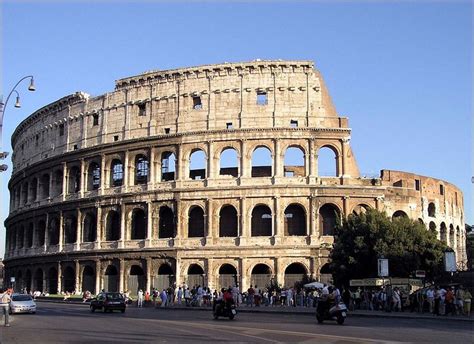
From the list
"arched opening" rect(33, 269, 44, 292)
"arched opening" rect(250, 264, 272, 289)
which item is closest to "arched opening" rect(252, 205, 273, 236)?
"arched opening" rect(250, 264, 272, 289)

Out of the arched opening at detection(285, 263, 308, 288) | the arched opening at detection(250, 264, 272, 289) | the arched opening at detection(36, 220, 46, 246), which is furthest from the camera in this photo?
the arched opening at detection(36, 220, 46, 246)

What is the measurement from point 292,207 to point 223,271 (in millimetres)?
6393

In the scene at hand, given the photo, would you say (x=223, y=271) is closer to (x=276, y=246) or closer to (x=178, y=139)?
(x=276, y=246)

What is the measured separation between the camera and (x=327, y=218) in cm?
4297

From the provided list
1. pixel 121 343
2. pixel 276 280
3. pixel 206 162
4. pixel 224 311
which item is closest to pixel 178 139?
pixel 206 162

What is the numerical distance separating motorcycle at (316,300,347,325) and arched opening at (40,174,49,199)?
38.1 meters

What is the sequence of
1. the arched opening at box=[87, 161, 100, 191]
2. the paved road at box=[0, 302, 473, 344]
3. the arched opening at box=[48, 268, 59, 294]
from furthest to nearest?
the arched opening at box=[48, 268, 59, 294]
the arched opening at box=[87, 161, 100, 191]
the paved road at box=[0, 302, 473, 344]

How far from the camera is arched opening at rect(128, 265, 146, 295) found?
1759 inches

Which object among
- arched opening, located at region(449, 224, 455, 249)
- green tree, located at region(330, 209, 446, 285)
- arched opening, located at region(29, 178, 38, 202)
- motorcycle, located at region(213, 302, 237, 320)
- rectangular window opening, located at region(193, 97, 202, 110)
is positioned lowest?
motorcycle, located at region(213, 302, 237, 320)

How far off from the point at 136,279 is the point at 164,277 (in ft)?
7.94

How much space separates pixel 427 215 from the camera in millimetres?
46969

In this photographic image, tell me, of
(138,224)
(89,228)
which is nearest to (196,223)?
(138,224)

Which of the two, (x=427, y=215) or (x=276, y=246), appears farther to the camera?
(x=427, y=215)

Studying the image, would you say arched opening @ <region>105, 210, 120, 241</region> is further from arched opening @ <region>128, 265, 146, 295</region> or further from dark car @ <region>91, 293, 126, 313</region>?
dark car @ <region>91, 293, 126, 313</region>
